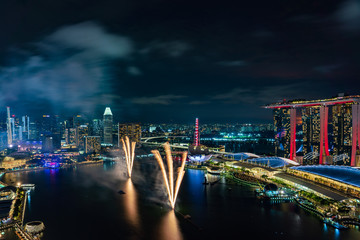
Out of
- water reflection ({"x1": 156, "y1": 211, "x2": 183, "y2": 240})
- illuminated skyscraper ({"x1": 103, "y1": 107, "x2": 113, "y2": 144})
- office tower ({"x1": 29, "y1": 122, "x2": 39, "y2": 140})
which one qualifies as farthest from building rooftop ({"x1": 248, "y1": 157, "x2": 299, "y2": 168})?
office tower ({"x1": 29, "y1": 122, "x2": 39, "y2": 140})

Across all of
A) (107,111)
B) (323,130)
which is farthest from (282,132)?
(107,111)

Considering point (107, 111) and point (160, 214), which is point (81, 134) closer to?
point (107, 111)

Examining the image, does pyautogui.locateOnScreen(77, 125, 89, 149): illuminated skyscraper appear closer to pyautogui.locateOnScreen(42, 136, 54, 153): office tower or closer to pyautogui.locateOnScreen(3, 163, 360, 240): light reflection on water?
pyautogui.locateOnScreen(42, 136, 54, 153): office tower

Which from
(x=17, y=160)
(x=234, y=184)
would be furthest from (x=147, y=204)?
(x=17, y=160)

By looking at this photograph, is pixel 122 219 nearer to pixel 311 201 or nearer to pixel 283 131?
pixel 311 201

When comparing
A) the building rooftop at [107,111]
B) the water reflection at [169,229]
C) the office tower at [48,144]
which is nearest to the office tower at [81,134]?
the office tower at [48,144]

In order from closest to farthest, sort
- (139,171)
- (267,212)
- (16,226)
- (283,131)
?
(16,226)
(267,212)
(139,171)
(283,131)

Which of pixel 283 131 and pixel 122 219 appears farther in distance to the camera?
pixel 283 131
